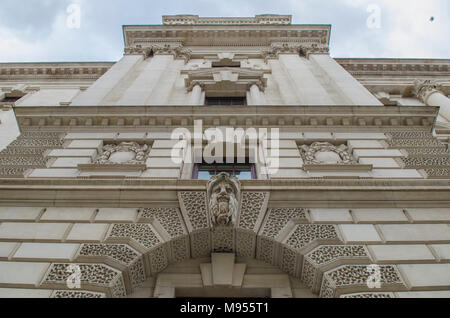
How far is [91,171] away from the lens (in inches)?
402

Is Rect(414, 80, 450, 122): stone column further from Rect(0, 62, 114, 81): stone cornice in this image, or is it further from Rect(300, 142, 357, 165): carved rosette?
Rect(0, 62, 114, 81): stone cornice

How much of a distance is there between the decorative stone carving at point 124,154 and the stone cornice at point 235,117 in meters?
1.22

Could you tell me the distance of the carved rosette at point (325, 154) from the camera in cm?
1067

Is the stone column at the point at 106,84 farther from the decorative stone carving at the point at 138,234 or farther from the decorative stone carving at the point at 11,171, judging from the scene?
the decorative stone carving at the point at 138,234

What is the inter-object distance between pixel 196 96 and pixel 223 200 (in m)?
9.56

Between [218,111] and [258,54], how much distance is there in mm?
13198

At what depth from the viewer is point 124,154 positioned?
11164mm

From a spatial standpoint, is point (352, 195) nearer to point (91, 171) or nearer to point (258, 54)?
point (91, 171)

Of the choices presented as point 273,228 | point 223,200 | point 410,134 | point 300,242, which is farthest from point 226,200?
point 410,134

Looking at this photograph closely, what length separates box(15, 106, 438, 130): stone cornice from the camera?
1248 cm

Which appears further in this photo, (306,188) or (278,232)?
(306,188)

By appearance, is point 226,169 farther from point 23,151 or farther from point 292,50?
point 292,50
